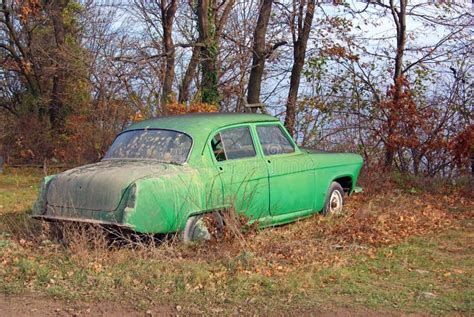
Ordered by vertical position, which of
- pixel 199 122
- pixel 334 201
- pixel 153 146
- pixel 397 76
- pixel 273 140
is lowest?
pixel 334 201

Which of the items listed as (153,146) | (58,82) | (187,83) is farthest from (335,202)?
(58,82)

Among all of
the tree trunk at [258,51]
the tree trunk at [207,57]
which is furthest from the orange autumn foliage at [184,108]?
the tree trunk at [258,51]

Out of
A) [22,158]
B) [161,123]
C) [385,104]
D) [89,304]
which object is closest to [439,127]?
[385,104]

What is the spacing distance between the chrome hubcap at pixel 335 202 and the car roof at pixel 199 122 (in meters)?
1.60

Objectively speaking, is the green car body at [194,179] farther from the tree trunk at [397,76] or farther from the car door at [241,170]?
the tree trunk at [397,76]

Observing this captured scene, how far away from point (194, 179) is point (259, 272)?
156 cm

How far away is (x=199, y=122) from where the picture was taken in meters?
7.95

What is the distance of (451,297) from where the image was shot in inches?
217

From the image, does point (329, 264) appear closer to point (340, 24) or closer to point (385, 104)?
point (385, 104)

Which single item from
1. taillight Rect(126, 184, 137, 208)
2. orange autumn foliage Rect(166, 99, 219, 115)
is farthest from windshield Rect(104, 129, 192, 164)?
orange autumn foliage Rect(166, 99, 219, 115)

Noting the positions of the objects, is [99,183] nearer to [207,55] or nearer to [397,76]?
[207,55]

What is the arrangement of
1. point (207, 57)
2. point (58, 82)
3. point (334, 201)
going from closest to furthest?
point (334, 201) < point (207, 57) < point (58, 82)

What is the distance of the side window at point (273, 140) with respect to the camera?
836 cm

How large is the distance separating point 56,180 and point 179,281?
245 centimetres
